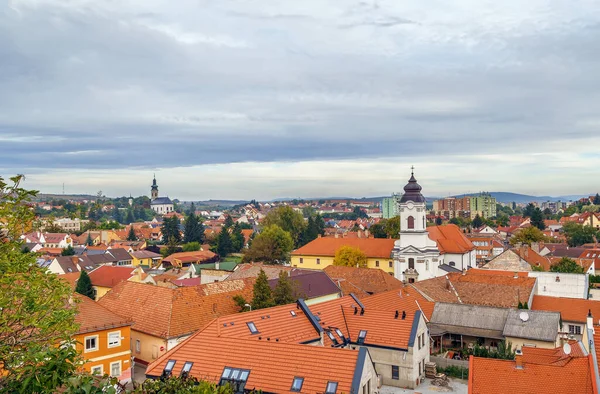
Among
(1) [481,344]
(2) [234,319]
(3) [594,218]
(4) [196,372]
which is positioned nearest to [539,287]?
(1) [481,344]

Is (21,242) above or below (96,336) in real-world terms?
above

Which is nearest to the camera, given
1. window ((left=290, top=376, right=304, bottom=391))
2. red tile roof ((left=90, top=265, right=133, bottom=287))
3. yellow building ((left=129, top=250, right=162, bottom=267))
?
window ((left=290, top=376, right=304, bottom=391))

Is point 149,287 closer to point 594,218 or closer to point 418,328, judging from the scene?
point 418,328

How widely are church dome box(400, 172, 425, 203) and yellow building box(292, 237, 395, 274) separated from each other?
8562 mm

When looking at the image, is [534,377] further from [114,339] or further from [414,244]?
[414,244]

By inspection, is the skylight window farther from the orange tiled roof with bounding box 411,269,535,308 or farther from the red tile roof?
the red tile roof

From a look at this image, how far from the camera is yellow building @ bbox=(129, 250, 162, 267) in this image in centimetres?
8362

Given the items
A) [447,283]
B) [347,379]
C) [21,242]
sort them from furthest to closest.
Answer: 1. [447,283]
2. [347,379]
3. [21,242]

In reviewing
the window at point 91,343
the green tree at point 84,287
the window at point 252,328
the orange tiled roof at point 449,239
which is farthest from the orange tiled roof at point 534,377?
the orange tiled roof at point 449,239

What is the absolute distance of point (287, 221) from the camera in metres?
97.2

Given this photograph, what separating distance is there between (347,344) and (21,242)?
18613 mm

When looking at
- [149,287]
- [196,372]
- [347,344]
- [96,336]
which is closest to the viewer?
[196,372]

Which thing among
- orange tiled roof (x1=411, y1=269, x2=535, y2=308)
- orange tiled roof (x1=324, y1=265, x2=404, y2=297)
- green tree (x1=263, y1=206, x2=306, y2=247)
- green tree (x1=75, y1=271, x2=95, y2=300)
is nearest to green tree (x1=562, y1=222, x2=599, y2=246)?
green tree (x1=263, y1=206, x2=306, y2=247)

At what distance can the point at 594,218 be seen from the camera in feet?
423
